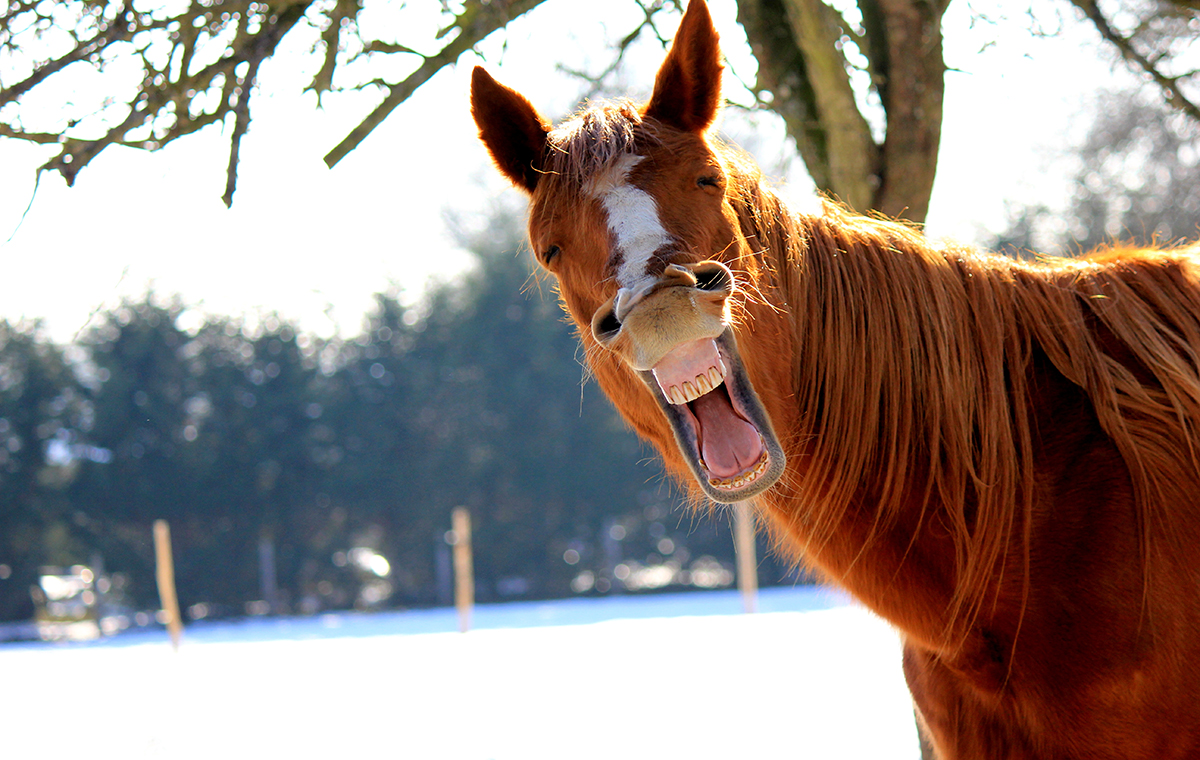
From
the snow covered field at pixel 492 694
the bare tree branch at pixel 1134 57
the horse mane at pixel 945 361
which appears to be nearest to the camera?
the horse mane at pixel 945 361

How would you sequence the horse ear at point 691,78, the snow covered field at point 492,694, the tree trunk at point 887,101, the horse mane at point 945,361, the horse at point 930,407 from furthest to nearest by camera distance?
the snow covered field at point 492,694, the tree trunk at point 887,101, the horse ear at point 691,78, the horse mane at point 945,361, the horse at point 930,407

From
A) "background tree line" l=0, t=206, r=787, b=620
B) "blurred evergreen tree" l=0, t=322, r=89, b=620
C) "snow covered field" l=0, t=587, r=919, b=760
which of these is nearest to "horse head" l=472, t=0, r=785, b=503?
"snow covered field" l=0, t=587, r=919, b=760

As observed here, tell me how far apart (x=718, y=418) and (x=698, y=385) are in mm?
103

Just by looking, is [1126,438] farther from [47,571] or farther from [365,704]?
[47,571]

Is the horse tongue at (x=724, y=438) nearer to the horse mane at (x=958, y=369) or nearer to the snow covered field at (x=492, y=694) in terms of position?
the horse mane at (x=958, y=369)

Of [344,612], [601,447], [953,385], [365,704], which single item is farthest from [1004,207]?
[953,385]

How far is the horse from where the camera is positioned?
5.26 feet

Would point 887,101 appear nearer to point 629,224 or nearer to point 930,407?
point 930,407

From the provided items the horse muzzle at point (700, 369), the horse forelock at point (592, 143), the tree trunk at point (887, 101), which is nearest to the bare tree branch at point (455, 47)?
the tree trunk at point (887, 101)

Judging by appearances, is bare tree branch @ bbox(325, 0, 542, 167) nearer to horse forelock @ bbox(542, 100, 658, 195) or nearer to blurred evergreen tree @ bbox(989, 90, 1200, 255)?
horse forelock @ bbox(542, 100, 658, 195)

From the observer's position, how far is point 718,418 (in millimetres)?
1552

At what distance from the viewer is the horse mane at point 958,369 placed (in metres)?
1.72

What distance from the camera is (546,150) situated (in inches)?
73.5

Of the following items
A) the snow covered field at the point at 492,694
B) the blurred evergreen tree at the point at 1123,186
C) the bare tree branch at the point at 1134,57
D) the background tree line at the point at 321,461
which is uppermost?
the blurred evergreen tree at the point at 1123,186
